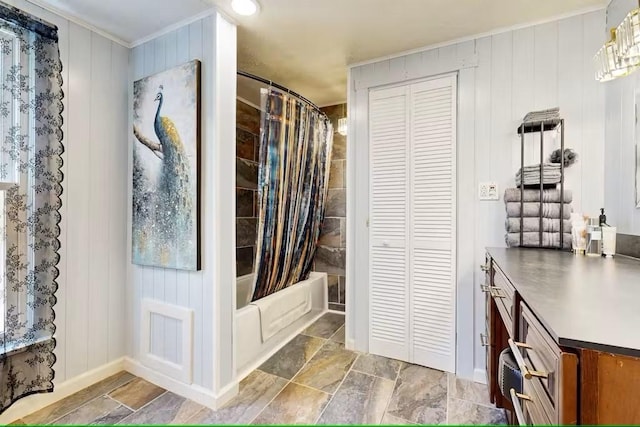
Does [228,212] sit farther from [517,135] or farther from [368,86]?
[517,135]

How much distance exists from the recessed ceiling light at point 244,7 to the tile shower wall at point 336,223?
1.68 metres

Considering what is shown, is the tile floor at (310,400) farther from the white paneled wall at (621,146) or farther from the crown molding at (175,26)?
the crown molding at (175,26)

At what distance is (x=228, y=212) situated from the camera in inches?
69.5

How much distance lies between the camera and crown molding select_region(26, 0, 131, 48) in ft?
5.30

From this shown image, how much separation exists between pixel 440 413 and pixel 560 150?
1.61 m

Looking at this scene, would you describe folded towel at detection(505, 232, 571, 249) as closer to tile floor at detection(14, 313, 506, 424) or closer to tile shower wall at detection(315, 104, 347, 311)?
tile floor at detection(14, 313, 506, 424)

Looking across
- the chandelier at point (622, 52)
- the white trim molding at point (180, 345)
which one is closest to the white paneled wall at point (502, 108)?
the chandelier at point (622, 52)

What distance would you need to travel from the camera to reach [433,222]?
207cm

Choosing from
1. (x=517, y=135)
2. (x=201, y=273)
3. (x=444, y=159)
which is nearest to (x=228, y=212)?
(x=201, y=273)

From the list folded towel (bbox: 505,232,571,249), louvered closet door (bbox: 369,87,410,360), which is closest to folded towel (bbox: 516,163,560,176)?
folded towel (bbox: 505,232,571,249)

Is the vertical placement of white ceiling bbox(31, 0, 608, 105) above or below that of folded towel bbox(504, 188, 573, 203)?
above

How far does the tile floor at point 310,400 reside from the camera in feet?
5.13

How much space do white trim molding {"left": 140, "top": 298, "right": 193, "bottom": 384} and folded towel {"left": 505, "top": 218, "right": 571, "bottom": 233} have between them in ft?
6.31

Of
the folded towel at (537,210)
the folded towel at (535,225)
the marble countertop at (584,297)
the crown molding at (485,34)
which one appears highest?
the crown molding at (485,34)
